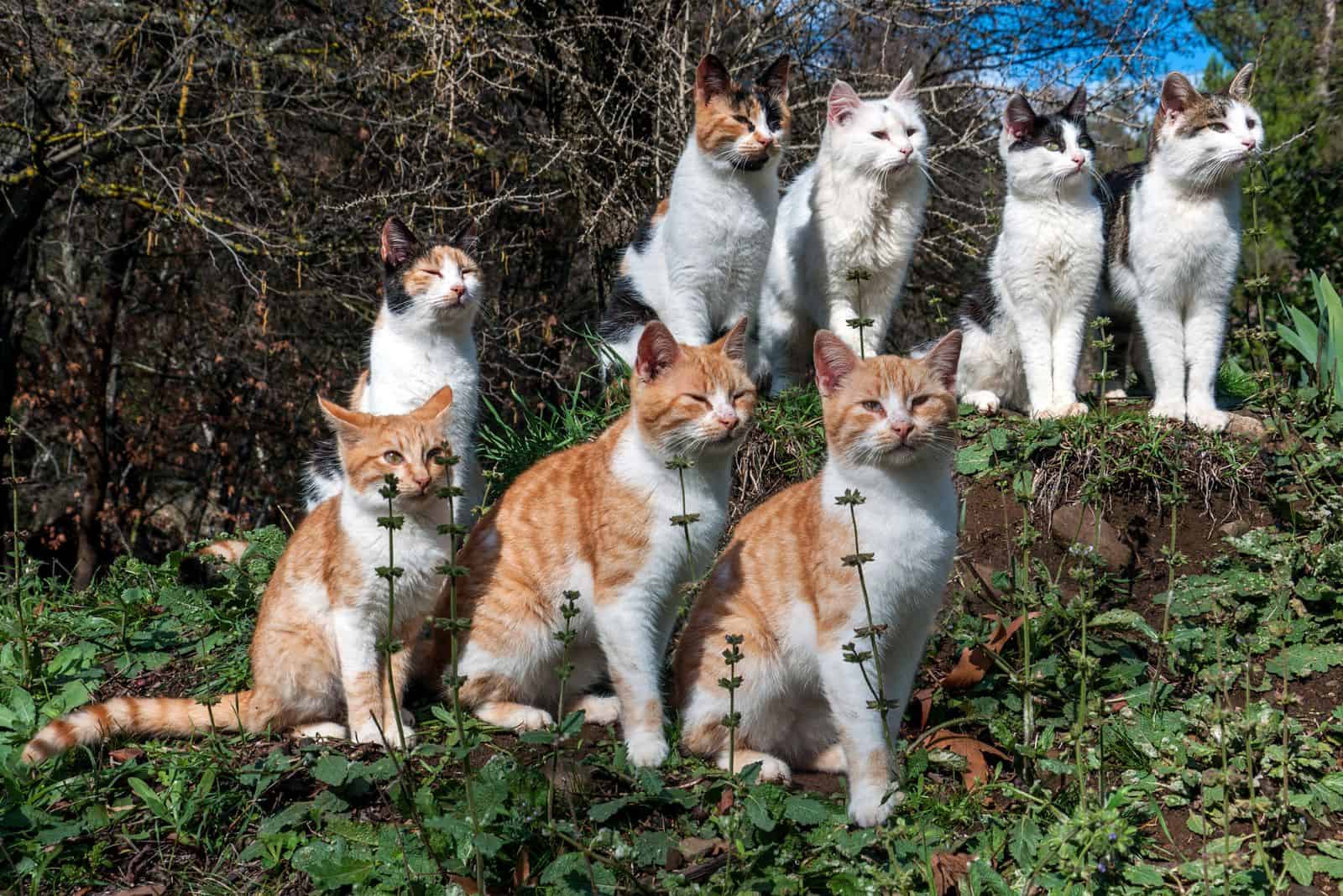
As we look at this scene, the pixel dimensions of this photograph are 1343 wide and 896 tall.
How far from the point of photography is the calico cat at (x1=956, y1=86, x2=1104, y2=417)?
16.1 ft

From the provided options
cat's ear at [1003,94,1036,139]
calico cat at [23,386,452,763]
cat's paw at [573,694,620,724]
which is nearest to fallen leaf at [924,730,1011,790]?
cat's paw at [573,694,620,724]

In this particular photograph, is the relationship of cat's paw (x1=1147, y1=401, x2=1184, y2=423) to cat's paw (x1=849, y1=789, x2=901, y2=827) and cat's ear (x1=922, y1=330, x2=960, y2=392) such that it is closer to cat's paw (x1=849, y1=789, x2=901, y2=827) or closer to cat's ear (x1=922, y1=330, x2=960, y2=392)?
cat's ear (x1=922, y1=330, x2=960, y2=392)

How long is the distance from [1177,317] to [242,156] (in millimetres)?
5834

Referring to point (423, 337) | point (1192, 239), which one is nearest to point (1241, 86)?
point (1192, 239)

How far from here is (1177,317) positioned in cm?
477

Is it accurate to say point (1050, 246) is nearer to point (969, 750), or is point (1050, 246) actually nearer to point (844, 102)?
point (844, 102)

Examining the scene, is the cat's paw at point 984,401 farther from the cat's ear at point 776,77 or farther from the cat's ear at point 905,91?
the cat's ear at point 776,77

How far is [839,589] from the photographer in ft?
9.57

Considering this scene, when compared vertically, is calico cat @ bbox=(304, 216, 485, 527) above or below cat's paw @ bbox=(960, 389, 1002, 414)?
above

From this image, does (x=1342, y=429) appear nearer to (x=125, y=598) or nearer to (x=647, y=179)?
(x=647, y=179)

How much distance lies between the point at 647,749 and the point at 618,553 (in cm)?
60

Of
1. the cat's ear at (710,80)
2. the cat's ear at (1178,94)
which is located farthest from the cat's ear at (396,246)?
the cat's ear at (1178,94)

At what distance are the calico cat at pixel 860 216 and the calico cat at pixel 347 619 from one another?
248cm

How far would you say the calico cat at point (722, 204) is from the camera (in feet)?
16.6
